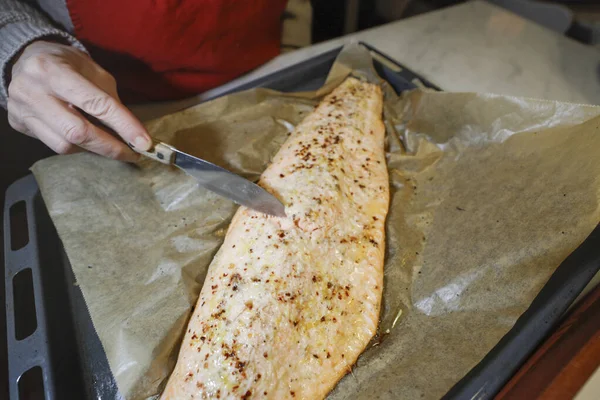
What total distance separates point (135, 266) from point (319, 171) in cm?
63

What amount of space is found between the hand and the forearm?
7 centimetres

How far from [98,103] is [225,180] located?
0.41 metres

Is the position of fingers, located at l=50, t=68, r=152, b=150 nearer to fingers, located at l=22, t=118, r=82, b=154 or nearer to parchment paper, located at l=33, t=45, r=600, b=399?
fingers, located at l=22, t=118, r=82, b=154

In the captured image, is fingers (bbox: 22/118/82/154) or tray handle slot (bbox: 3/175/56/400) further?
fingers (bbox: 22/118/82/154)

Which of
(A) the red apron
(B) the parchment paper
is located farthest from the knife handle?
(A) the red apron

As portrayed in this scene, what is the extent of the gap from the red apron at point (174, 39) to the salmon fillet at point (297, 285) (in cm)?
61

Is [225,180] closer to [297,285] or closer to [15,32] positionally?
[297,285]

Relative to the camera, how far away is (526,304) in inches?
38.2

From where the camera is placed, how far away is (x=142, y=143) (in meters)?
1.12

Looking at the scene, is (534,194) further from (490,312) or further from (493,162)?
(490,312)

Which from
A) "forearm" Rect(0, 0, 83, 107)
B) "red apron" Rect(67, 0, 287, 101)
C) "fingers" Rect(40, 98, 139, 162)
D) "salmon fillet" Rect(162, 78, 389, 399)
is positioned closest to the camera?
"salmon fillet" Rect(162, 78, 389, 399)

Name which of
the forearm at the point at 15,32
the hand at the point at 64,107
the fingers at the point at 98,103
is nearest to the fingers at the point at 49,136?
the hand at the point at 64,107

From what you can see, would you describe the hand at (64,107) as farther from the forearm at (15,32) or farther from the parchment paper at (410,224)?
→ the parchment paper at (410,224)

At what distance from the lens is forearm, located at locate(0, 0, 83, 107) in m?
1.21
